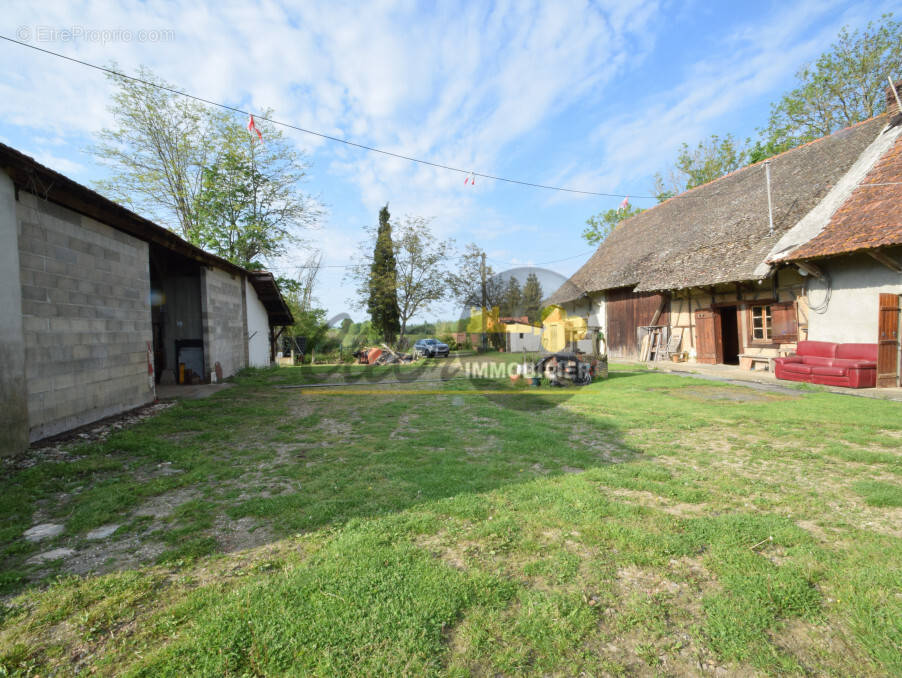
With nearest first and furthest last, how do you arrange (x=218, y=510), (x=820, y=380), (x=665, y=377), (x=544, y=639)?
1. (x=544, y=639)
2. (x=218, y=510)
3. (x=820, y=380)
4. (x=665, y=377)

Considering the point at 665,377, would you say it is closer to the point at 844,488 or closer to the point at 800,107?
the point at 844,488

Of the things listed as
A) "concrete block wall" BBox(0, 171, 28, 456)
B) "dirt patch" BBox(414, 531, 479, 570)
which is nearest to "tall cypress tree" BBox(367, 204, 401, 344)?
"concrete block wall" BBox(0, 171, 28, 456)

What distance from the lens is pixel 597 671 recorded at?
1.69 m

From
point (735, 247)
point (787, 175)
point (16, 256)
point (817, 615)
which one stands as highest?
point (787, 175)

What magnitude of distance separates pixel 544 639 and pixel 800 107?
1082 inches

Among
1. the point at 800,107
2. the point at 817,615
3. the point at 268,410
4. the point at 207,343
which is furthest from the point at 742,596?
the point at 800,107

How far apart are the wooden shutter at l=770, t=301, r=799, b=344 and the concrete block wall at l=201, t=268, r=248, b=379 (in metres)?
15.4

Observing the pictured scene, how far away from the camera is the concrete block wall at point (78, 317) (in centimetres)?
505

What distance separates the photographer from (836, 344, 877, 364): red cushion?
8.33 meters

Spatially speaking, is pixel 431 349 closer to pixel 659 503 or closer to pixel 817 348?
pixel 817 348

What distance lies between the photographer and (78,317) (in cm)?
585

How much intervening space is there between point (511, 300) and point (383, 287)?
1219 centimetres

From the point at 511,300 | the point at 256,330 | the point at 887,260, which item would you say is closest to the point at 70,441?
the point at 256,330

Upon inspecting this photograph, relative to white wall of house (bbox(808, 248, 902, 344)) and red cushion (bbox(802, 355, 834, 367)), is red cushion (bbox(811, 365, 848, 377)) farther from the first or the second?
white wall of house (bbox(808, 248, 902, 344))
